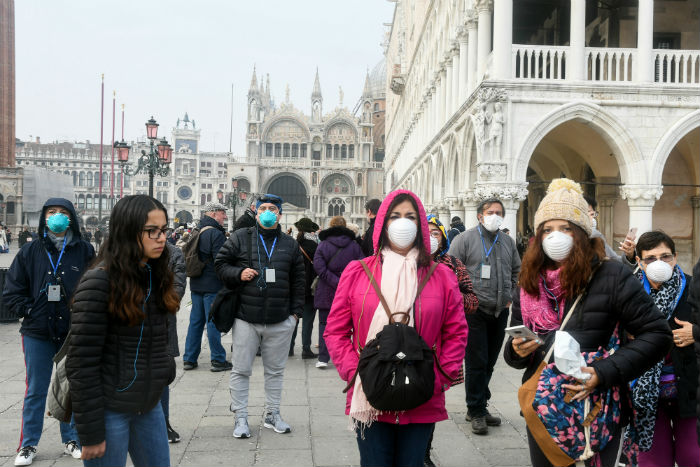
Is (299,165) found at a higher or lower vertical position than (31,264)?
higher

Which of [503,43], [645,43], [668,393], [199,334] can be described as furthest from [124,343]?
[645,43]

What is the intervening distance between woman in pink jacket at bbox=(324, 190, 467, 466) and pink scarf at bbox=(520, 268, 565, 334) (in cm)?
31

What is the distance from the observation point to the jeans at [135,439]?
2.59 m

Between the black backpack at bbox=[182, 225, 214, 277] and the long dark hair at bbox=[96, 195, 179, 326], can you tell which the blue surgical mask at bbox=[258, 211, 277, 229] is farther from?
the black backpack at bbox=[182, 225, 214, 277]

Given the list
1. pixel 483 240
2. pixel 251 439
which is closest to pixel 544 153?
pixel 483 240

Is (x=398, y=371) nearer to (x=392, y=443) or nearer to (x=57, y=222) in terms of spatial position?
(x=392, y=443)

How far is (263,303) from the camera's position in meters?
4.79

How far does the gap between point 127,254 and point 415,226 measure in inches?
49.7

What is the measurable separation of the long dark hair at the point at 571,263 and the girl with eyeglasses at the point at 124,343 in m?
1.59

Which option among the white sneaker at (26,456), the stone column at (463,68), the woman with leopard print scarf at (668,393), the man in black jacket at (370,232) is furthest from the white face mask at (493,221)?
the stone column at (463,68)

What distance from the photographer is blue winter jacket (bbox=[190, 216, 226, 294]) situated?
6926 mm

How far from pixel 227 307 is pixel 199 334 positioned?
237 cm

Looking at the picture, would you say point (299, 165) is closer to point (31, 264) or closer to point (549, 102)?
point (549, 102)

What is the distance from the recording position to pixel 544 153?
19.3 meters
